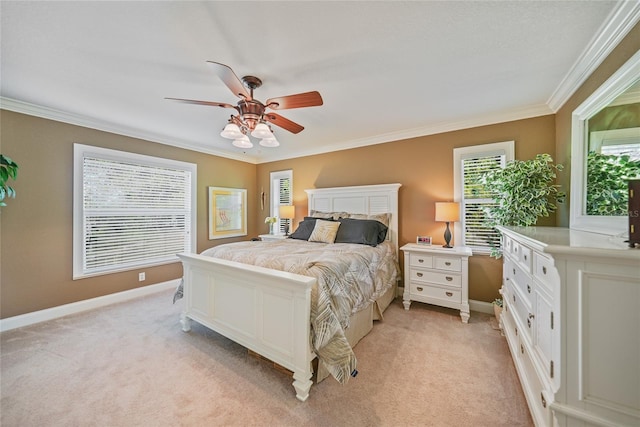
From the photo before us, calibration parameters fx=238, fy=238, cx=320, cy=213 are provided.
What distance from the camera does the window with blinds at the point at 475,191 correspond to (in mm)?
3053

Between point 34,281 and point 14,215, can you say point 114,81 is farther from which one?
point 34,281

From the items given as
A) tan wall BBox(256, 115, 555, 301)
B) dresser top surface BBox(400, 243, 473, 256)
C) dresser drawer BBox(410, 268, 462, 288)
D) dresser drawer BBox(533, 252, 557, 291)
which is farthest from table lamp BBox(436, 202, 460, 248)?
dresser drawer BBox(533, 252, 557, 291)

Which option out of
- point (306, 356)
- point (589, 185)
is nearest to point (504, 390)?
point (306, 356)

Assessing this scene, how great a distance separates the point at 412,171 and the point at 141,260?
4.44m

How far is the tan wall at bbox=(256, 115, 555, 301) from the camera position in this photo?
289cm

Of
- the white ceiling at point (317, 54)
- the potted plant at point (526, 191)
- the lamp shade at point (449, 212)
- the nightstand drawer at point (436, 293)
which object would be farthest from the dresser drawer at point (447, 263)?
the white ceiling at point (317, 54)

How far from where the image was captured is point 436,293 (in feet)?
9.79

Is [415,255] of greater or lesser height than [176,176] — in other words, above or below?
below

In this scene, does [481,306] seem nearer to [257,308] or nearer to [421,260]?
[421,260]

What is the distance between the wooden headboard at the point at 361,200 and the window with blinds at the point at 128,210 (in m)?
2.34

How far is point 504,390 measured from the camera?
5.71 ft

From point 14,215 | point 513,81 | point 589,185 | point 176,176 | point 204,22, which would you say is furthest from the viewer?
point 176,176

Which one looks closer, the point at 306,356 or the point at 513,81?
the point at 306,356

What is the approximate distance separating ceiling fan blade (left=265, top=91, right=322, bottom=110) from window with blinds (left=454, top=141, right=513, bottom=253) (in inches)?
92.3
